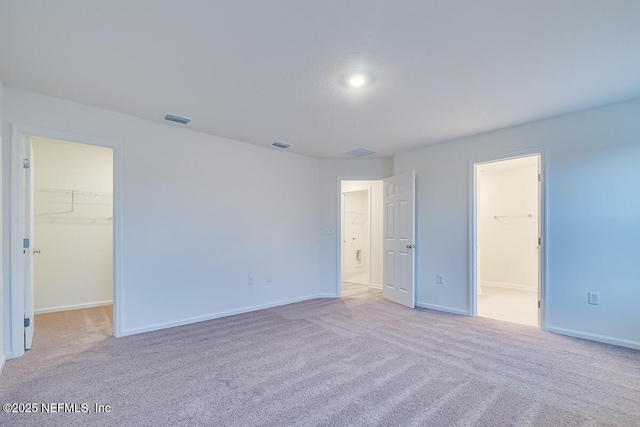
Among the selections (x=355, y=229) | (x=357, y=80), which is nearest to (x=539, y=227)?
(x=357, y=80)

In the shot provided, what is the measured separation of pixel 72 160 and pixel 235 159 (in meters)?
2.56

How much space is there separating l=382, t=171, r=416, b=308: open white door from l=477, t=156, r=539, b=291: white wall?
2183 millimetres

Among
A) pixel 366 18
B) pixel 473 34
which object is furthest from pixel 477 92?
pixel 366 18

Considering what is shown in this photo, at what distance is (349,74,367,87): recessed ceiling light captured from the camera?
254cm

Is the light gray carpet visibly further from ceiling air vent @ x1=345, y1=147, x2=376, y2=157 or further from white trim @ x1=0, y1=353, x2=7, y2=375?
ceiling air vent @ x1=345, y1=147, x2=376, y2=157

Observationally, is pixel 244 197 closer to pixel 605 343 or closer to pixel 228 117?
pixel 228 117

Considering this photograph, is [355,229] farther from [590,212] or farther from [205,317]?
[590,212]

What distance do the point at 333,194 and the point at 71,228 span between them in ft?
13.5

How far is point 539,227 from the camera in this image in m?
3.61

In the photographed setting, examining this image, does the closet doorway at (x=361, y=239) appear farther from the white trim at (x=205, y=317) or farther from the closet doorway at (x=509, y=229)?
the closet doorway at (x=509, y=229)

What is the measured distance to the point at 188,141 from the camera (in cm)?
392

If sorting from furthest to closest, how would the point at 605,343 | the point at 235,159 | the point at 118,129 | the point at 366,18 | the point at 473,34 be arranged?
the point at 235,159 → the point at 118,129 → the point at 605,343 → the point at 473,34 → the point at 366,18

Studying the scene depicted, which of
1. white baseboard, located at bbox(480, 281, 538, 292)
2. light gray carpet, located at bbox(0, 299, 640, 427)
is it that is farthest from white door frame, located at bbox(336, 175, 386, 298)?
white baseboard, located at bbox(480, 281, 538, 292)

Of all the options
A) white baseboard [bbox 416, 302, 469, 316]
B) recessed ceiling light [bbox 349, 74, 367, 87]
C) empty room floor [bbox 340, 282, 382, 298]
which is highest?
recessed ceiling light [bbox 349, 74, 367, 87]
